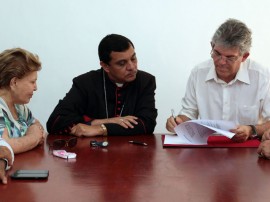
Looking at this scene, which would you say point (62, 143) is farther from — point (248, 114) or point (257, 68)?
point (257, 68)

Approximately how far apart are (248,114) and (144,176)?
4.43ft

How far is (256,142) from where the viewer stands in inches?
96.6

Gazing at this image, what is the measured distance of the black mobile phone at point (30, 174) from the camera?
5.65 ft

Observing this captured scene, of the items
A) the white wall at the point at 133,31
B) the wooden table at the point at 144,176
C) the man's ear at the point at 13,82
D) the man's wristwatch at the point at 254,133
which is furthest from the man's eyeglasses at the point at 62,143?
the white wall at the point at 133,31

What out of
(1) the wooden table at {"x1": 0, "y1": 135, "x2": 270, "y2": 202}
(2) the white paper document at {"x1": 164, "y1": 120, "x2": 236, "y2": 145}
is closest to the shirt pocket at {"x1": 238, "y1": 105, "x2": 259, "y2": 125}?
(2) the white paper document at {"x1": 164, "y1": 120, "x2": 236, "y2": 145}

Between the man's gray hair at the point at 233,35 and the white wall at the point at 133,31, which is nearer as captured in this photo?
the man's gray hair at the point at 233,35

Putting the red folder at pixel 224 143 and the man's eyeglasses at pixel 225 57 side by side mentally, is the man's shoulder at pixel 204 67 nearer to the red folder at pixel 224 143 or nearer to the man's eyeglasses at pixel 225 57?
the man's eyeglasses at pixel 225 57

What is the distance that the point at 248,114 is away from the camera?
292 cm

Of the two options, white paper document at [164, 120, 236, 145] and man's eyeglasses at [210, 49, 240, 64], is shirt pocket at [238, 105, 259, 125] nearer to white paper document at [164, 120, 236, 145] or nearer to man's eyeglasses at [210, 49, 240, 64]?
man's eyeglasses at [210, 49, 240, 64]

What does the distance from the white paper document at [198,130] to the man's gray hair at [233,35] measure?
1.66 ft

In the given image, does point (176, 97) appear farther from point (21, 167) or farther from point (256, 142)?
point (21, 167)

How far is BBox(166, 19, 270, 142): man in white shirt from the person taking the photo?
8.71ft

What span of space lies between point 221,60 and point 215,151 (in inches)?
27.3

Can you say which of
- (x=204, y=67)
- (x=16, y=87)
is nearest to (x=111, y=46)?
→ (x=204, y=67)
